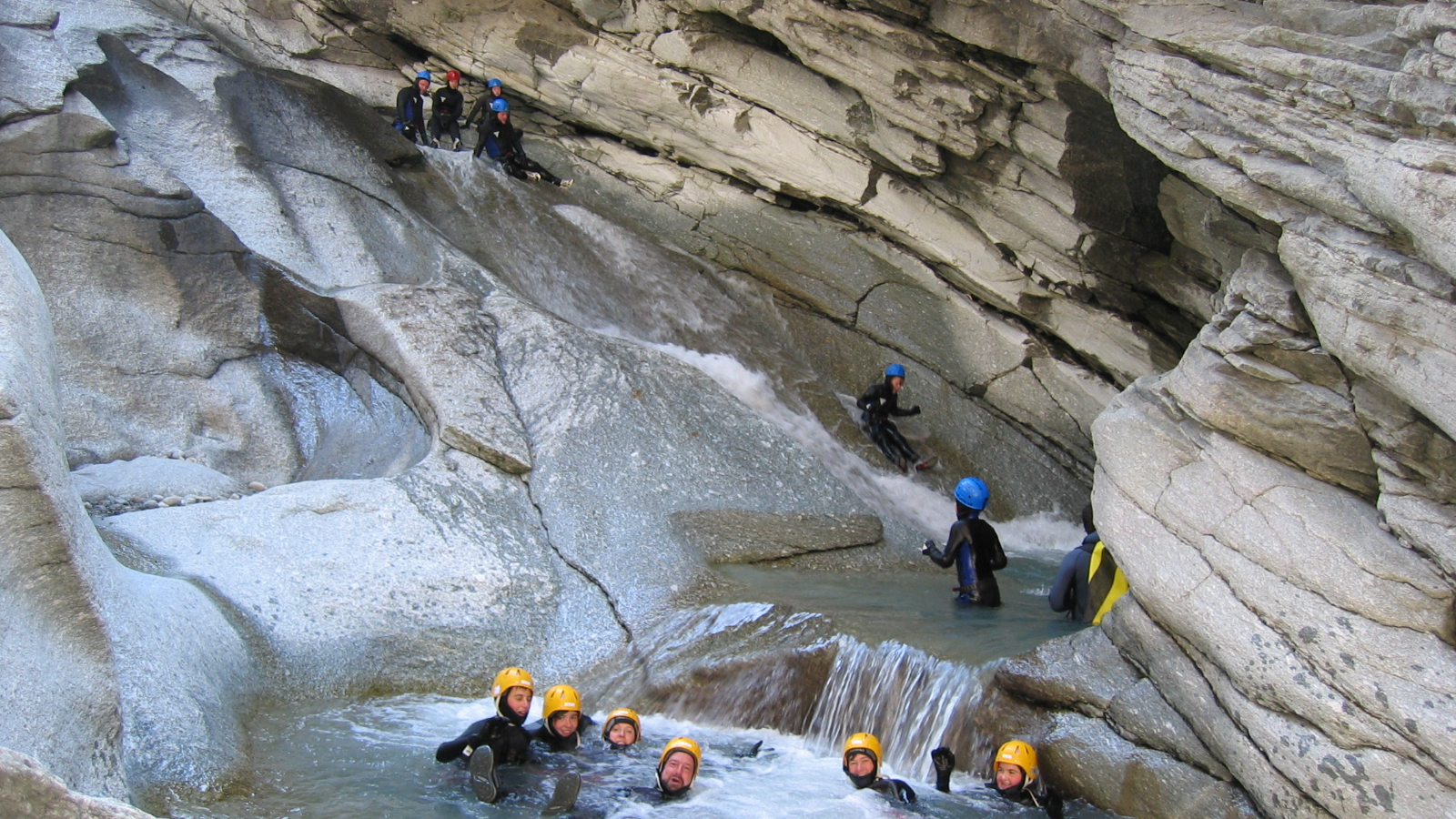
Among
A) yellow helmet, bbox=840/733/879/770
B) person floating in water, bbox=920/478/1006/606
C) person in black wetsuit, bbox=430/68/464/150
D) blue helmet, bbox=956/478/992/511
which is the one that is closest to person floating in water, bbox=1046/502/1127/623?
person floating in water, bbox=920/478/1006/606

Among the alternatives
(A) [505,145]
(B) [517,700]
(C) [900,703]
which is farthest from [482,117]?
(C) [900,703]

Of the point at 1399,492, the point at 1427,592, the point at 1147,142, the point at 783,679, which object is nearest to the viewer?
the point at 1427,592

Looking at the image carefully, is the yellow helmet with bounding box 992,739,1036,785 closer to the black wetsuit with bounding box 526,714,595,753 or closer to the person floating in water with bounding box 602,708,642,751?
the person floating in water with bounding box 602,708,642,751

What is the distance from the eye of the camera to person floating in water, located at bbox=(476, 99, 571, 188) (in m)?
13.9

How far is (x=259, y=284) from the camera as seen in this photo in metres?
10.2

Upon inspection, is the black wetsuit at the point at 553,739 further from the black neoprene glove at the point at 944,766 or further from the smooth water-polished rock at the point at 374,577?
the black neoprene glove at the point at 944,766

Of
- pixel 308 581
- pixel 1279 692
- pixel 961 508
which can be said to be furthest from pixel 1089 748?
pixel 308 581

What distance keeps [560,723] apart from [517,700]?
31cm

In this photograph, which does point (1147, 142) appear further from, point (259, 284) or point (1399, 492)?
point (259, 284)

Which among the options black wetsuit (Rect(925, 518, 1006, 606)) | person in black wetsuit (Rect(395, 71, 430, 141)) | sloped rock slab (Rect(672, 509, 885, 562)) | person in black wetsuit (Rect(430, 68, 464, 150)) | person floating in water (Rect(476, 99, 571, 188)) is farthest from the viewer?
person in black wetsuit (Rect(430, 68, 464, 150))

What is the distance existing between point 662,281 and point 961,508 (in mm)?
5790

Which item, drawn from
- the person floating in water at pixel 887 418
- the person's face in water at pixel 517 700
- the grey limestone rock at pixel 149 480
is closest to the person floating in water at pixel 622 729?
the person's face in water at pixel 517 700

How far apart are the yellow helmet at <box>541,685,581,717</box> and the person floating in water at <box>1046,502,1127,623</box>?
378 centimetres

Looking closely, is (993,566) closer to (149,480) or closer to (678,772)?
(678,772)
